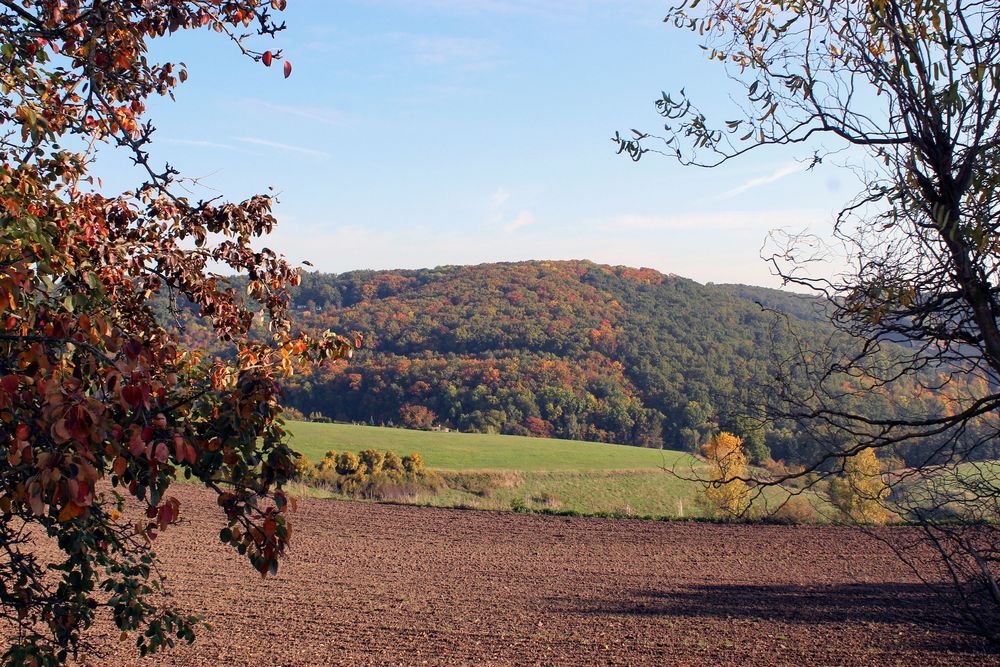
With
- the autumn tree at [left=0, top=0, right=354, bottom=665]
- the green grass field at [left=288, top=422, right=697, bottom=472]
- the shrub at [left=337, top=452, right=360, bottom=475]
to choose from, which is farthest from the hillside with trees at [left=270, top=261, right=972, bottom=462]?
the autumn tree at [left=0, top=0, right=354, bottom=665]

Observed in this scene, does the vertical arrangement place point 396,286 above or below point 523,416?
above

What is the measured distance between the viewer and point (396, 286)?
290 ft

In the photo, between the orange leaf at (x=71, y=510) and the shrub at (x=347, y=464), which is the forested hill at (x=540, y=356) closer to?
the shrub at (x=347, y=464)

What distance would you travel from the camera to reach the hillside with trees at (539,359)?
178 feet

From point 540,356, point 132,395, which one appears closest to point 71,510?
point 132,395

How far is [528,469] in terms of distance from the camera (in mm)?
41844

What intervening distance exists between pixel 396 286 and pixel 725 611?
77466 mm

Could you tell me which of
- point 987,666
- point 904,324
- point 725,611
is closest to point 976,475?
point 904,324

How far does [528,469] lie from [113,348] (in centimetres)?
4003

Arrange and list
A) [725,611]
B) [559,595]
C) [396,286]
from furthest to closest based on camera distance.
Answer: [396,286] < [559,595] < [725,611]

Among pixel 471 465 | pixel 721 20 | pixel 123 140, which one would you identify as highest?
pixel 721 20

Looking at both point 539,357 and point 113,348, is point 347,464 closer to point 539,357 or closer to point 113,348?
point 113,348

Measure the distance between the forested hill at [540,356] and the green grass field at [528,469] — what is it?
146 inches

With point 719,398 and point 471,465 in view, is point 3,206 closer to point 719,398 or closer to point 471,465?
point 719,398
